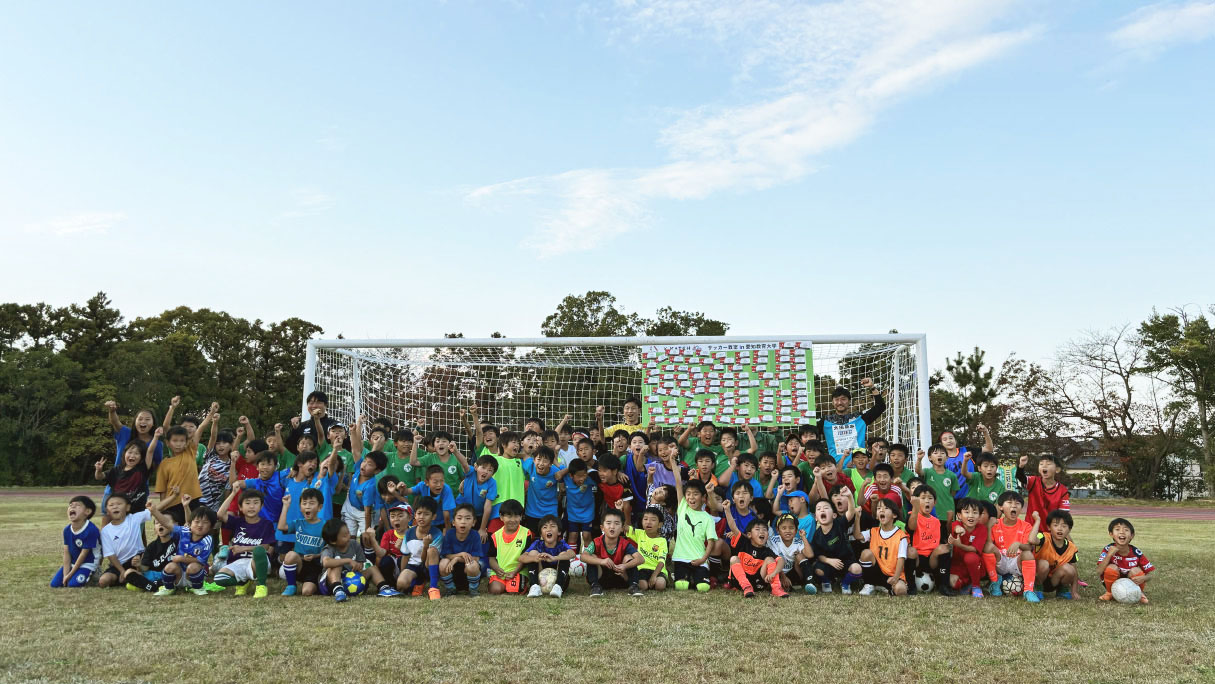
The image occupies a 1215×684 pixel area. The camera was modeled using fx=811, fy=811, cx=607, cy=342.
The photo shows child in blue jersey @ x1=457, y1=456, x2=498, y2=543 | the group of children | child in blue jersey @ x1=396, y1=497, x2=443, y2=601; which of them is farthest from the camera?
child in blue jersey @ x1=457, y1=456, x2=498, y2=543

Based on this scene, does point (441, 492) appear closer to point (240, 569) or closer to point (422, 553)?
point (422, 553)

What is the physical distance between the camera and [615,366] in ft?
38.2

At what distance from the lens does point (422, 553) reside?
6.80 metres

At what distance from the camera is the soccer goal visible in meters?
10.4

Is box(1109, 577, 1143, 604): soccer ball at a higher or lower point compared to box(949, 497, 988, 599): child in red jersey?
lower

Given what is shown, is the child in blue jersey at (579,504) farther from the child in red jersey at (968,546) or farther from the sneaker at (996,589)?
the sneaker at (996,589)

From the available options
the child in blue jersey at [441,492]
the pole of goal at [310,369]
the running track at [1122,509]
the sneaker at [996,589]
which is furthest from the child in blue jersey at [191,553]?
the running track at [1122,509]

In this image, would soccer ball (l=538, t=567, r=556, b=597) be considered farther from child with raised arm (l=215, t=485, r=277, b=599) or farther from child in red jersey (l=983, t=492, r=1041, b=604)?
child in red jersey (l=983, t=492, r=1041, b=604)

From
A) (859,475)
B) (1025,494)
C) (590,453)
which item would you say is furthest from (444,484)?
(1025,494)

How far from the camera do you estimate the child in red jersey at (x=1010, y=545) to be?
6.71 m

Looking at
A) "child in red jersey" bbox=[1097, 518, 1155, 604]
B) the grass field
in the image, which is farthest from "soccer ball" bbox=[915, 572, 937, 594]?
"child in red jersey" bbox=[1097, 518, 1155, 604]

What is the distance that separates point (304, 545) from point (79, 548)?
2.07 meters

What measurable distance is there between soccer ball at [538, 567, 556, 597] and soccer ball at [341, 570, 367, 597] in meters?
1.45

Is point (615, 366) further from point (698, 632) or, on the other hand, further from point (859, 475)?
point (698, 632)
